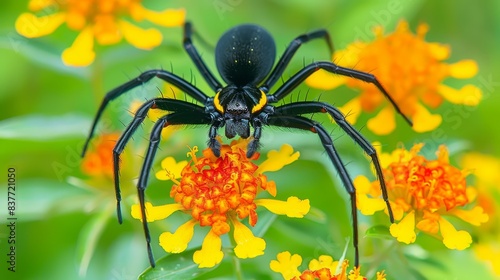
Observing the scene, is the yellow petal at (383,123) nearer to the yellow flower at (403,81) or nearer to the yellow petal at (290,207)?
the yellow flower at (403,81)

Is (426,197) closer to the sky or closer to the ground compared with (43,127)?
closer to the sky

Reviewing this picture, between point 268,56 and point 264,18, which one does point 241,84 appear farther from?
point 264,18

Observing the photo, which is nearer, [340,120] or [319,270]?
[319,270]

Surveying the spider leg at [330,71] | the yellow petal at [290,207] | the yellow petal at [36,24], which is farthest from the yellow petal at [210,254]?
the yellow petal at [36,24]

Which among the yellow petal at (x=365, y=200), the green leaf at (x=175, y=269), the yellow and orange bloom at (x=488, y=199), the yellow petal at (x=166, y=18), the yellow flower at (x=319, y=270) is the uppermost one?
the yellow petal at (x=166, y=18)

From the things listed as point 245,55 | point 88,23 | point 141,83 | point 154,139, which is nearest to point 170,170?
point 154,139

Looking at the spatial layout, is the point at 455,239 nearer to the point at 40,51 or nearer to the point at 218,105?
the point at 218,105

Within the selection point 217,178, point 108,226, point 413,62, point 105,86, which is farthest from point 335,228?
point 105,86
